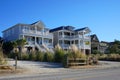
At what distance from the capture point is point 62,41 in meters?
65.9

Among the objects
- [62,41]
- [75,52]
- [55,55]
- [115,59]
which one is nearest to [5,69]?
[75,52]

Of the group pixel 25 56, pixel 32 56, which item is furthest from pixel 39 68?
pixel 25 56

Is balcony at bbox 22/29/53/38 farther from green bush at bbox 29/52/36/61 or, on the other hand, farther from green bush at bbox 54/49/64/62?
green bush at bbox 54/49/64/62

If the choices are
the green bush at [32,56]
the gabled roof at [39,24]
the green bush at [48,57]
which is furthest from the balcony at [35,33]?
the green bush at [48,57]

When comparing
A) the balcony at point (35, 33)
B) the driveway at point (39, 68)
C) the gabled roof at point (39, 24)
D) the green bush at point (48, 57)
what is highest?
the gabled roof at point (39, 24)

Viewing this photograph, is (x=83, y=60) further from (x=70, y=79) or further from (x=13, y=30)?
(x=13, y=30)

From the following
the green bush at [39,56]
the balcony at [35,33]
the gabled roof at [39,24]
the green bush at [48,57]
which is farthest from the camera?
the gabled roof at [39,24]

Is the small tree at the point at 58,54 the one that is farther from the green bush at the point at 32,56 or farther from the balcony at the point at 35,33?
the balcony at the point at 35,33

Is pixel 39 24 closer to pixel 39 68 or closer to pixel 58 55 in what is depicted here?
pixel 58 55

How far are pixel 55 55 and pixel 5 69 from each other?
13238 millimetres

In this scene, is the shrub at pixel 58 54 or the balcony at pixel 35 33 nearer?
the shrub at pixel 58 54

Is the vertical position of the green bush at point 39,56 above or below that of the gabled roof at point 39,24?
below

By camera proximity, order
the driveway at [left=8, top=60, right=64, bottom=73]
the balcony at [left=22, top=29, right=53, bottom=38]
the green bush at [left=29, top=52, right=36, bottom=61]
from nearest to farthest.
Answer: the driveway at [left=8, top=60, right=64, bottom=73], the green bush at [left=29, top=52, right=36, bottom=61], the balcony at [left=22, top=29, right=53, bottom=38]

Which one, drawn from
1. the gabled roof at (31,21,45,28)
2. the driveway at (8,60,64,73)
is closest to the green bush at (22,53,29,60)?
the driveway at (8,60,64,73)
